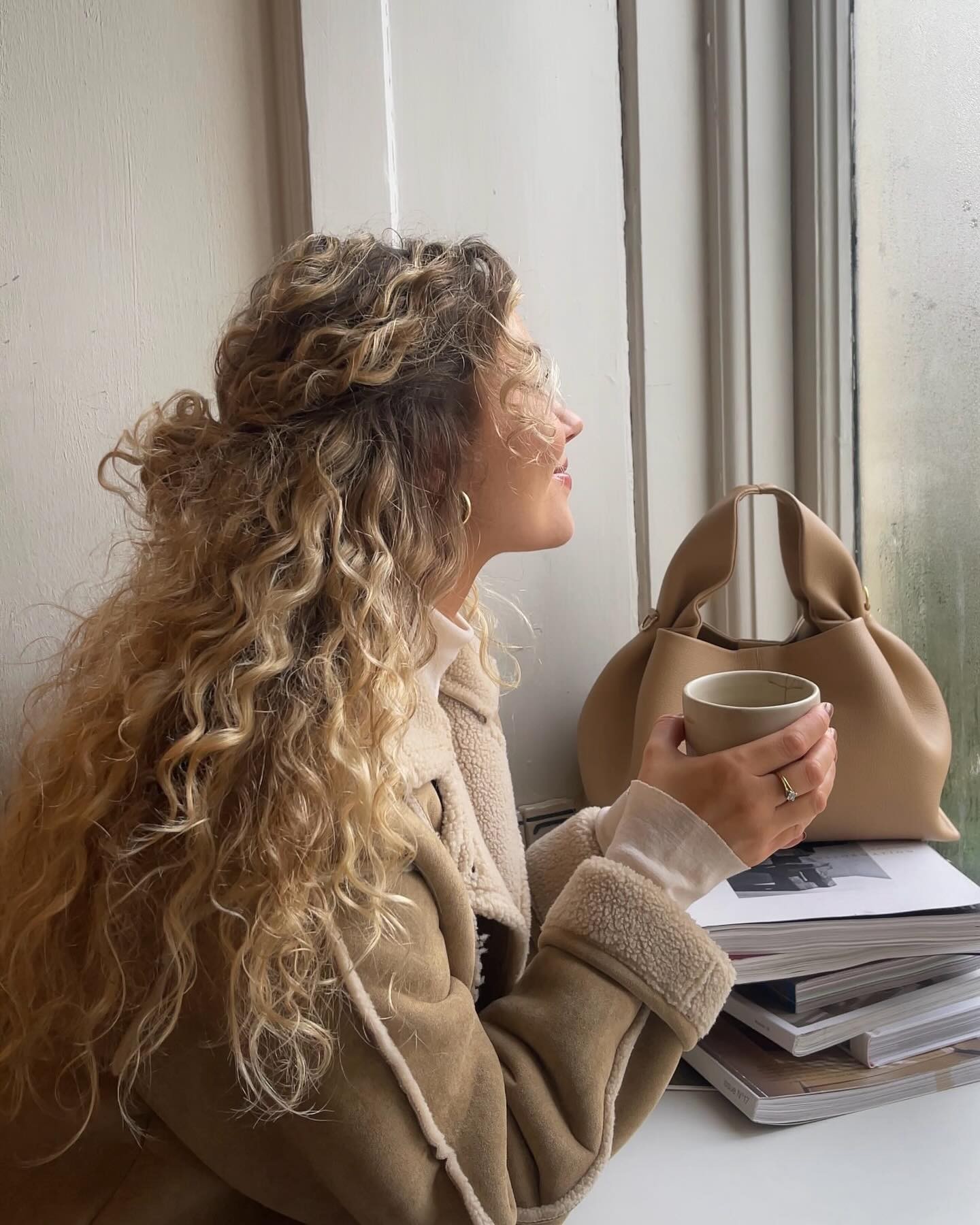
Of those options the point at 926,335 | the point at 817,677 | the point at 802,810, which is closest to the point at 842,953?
the point at 802,810

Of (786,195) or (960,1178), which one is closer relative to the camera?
(960,1178)

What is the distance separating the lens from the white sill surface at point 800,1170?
0.75 meters

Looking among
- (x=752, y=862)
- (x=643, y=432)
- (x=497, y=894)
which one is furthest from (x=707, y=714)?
(x=643, y=432)

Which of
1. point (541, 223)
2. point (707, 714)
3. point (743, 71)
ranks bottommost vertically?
point (707, 714)

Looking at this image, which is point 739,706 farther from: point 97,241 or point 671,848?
point 97,241

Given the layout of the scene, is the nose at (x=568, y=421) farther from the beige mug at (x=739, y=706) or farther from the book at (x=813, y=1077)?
the book at (x=813, y=1077)

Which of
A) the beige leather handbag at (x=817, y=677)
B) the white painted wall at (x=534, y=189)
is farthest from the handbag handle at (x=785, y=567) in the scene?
the white painted wall at (x=534, y=189)

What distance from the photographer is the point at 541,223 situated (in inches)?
46.5

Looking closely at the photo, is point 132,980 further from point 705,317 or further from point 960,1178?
point 705,317

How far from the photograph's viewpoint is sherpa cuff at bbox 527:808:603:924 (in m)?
1.04

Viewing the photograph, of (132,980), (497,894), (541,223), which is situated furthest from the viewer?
(541,223)

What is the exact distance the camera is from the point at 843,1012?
0.89 meters

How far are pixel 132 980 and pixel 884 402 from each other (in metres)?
1.02

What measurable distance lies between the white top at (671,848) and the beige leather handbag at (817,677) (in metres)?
0.25
